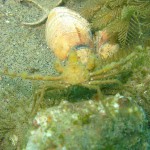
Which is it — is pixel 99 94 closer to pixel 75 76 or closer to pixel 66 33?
pixel 75 76

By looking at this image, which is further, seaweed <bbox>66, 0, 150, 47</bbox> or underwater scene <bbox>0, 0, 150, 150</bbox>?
seaweed <bbox>66, 0, 150, 47</bbox>

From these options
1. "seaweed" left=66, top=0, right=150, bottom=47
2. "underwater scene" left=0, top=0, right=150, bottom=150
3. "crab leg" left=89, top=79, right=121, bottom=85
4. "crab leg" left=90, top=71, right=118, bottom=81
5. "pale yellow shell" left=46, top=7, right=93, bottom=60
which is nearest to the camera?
"underwater scene" left=0, top=0, right=150, bottom=150

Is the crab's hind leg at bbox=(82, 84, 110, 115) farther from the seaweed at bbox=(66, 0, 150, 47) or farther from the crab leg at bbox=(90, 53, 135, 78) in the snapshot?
the seaweed at bbox=(66, 0, 150, 47)

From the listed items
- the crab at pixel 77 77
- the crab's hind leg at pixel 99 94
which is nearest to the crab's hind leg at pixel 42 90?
the crab at pixel 77 77

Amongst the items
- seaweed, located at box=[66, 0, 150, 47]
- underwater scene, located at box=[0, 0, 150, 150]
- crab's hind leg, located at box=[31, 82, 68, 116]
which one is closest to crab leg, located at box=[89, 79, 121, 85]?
underwater scene, located at box=[0, 0, 150, 150]

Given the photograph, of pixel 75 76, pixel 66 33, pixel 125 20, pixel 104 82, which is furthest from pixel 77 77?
Result: pixel 66 33

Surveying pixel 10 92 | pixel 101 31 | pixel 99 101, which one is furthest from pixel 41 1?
pixel 99 101
